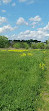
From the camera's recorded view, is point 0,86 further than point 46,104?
Yes

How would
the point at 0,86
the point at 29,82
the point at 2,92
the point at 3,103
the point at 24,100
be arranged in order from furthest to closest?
the point at 29,82 → the point at 0,86 → the point at 2,92 → the point at 24,100 → the point at 3,103

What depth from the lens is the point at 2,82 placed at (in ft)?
18.7

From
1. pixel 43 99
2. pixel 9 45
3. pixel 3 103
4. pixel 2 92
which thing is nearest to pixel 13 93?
pixel 2 92

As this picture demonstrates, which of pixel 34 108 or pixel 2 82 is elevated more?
pixel 2 82

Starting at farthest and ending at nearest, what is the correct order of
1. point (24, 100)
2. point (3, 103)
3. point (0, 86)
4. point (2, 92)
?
point (0, 86) → point (2, 92) → point (24, 100) → point (3, 103)

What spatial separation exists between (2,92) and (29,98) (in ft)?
3.34

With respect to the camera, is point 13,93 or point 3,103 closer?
point 3,103

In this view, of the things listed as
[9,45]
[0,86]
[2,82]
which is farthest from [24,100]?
[9,45]

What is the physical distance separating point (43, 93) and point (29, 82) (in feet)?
2.76

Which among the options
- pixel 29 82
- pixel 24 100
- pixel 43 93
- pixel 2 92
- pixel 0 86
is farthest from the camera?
pixel 29 82

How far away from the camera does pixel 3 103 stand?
4.06m

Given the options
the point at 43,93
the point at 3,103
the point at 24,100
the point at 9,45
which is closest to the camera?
the point at 3,103

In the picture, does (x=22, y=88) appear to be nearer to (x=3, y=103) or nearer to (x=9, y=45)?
(x=3, y=103)

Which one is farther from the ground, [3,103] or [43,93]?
[3,103]
